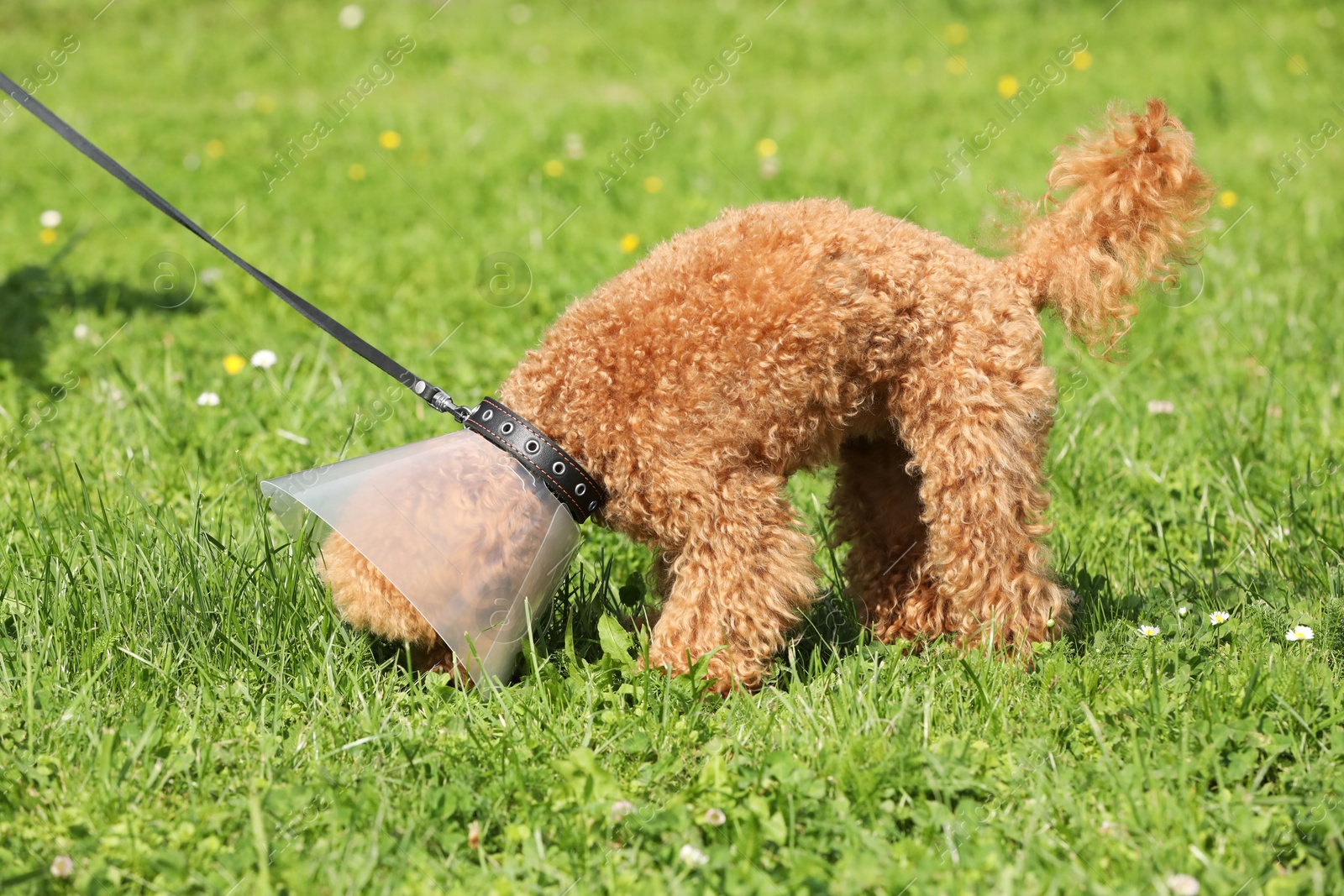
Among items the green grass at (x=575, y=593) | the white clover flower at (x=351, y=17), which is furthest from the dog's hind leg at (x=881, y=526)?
the white clover flower at (x=351, y=17)

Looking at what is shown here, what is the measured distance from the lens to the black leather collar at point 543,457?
2492 mm

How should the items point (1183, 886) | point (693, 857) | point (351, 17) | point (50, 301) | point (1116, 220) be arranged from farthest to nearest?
point (351, 17) < point (50, 301) < point (1116, 220) < point (693, 857) < point (1183, 886)

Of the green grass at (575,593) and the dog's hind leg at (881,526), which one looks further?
the dog's hind leg at (881,526)

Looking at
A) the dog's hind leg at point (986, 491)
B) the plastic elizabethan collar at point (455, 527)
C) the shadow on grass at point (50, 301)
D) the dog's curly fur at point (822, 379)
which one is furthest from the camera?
the shadow on grass at point (50, 301)

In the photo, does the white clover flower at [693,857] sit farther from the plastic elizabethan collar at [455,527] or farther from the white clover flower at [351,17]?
the white clover flower at [351,17]

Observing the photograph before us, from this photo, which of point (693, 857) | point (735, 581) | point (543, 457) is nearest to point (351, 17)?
point (543, 457)

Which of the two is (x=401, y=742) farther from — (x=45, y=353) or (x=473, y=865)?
(x=45, y=353)

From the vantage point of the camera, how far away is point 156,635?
269 centimetres

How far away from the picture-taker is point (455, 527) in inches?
94.0

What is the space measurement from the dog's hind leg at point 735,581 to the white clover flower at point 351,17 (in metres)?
8.74

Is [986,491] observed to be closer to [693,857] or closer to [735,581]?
[735,581]

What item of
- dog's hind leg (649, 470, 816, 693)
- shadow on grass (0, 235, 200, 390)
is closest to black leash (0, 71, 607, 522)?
dog's hind leg (649, 470, 816, 693)

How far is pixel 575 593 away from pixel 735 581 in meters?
0.65

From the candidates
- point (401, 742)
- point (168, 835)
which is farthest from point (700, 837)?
point (168, 835)
